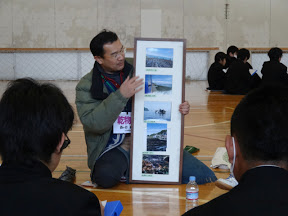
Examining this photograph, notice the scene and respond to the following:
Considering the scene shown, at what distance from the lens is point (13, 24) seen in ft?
→ 59.4

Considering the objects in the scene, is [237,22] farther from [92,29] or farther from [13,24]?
[13,24]

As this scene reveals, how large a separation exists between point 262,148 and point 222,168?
3.34 m

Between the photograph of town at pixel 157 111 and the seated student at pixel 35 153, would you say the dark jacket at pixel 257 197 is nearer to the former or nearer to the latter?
the seated student at pixel 35 153

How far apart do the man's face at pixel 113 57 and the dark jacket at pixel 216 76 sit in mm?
10480

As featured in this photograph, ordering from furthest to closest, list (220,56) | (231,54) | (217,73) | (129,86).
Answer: (231,54)
(220,56)
(217,73)
(129,86)

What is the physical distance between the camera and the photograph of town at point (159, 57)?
3.82 meters

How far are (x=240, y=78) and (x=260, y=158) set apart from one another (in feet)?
39.3

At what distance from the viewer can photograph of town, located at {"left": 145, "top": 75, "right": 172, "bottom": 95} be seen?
3.86 meters

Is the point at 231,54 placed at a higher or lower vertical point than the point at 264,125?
higher

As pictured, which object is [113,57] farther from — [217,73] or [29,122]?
[217,73]

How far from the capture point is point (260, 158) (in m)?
1.30

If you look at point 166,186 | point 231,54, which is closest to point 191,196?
point 166,186

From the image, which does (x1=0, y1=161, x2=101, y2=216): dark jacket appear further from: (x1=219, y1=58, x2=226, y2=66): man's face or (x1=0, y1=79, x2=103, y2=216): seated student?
(x1=219, y1=58, x2=226, y2=66): man's face

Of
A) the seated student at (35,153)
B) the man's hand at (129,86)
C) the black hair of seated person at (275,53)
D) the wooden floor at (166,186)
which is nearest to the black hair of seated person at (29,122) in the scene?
the seated student at (35,153)
